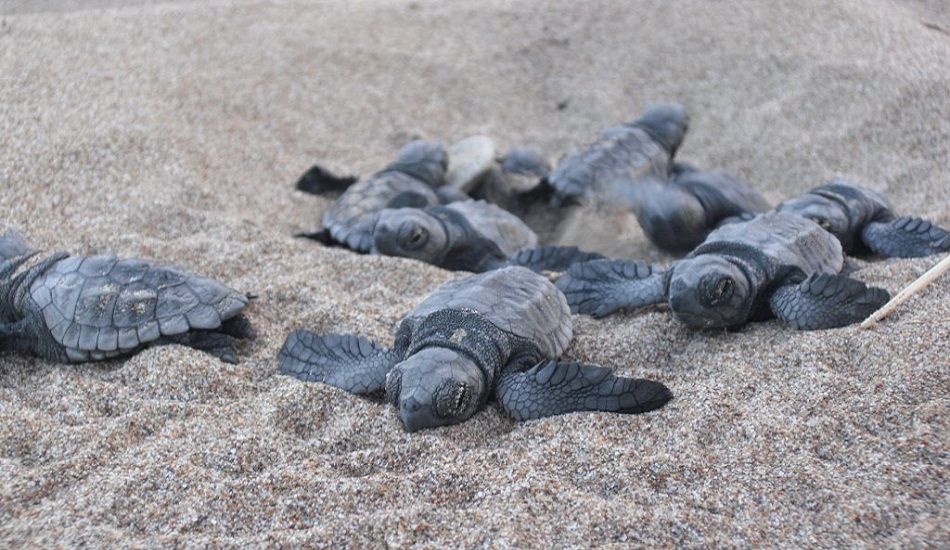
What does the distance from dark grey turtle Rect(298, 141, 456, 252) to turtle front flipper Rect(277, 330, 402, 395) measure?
1196mm

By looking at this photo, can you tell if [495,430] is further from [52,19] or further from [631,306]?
[52,19]

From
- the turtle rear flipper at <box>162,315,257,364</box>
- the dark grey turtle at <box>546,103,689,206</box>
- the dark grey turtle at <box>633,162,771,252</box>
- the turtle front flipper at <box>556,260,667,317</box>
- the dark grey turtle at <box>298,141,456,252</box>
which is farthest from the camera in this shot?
the dark grey turtle at <box>546,103,689,206</box>

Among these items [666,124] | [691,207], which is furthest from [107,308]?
[666,124]

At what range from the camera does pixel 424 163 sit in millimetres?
4613

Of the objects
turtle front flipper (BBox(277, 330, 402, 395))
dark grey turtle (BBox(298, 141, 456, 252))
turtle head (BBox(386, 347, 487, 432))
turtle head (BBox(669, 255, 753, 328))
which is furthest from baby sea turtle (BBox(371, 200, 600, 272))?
turtle head (BBox(386, 347, 487, 432))

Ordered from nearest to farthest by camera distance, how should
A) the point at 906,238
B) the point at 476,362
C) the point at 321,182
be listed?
1. the point at 476,362
2. the point at 906,238
3. the point at 321,182

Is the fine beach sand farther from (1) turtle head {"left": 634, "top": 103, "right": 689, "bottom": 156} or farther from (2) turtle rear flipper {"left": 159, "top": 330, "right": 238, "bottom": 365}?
(1) turtle head {"left": 634, "top": 103, "right": 689, "bottom": 156}

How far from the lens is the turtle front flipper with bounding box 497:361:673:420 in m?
2.44

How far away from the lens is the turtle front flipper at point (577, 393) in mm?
2443

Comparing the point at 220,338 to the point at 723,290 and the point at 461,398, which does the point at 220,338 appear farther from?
the point at 723,290

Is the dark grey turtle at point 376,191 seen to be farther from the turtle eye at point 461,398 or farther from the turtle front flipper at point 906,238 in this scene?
the turtle front flipper at point 906,238

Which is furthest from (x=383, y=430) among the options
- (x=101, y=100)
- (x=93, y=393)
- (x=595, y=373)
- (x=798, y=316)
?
(x=101, y=100)

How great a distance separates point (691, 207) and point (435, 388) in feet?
6.37

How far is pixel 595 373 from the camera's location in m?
2.50
